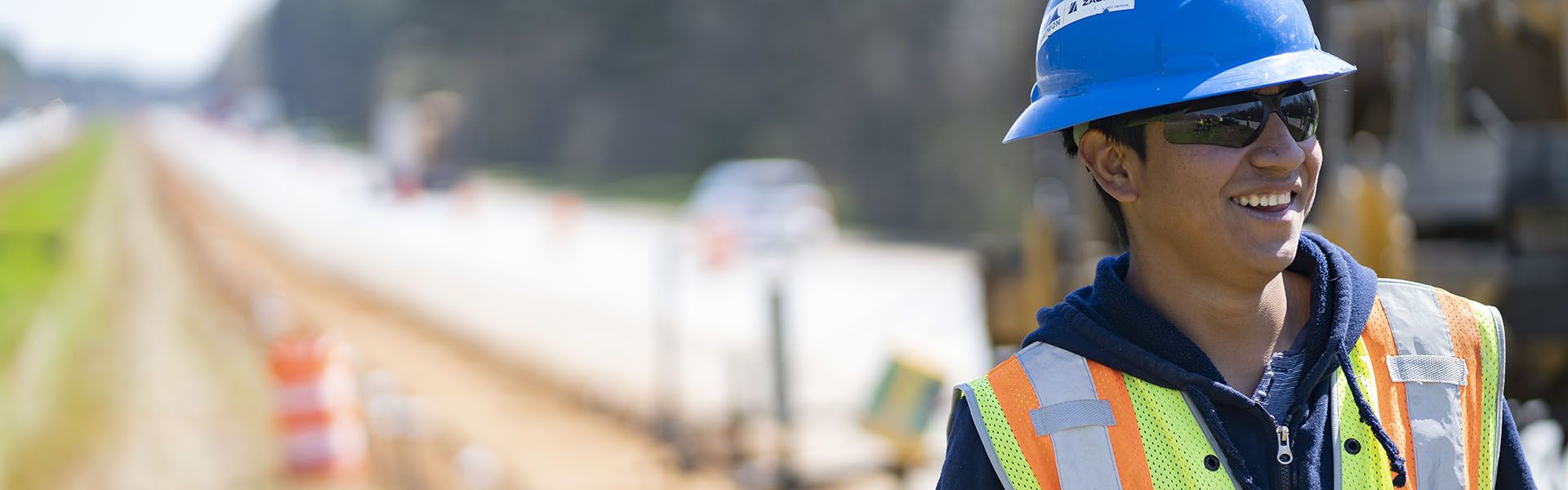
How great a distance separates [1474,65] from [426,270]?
19.6 meters

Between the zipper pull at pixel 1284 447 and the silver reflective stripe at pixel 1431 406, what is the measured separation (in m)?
0.17

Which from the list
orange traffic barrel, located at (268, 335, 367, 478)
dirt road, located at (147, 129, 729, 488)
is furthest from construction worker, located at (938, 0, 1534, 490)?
orange traffic barrel, located at (268, 335, 367, 478)

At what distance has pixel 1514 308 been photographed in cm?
532

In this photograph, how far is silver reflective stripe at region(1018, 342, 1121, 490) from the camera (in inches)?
62.2

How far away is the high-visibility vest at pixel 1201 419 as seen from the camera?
1582mm

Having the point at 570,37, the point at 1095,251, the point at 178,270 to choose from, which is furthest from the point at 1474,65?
the point at 570,37

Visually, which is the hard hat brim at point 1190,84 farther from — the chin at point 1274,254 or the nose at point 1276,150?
the chin at point 1274,254

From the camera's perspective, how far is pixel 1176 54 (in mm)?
1664

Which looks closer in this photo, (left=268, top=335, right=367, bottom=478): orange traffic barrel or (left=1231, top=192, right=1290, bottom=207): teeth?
(left=1231, top=192, right=1290, bottom=207): teeth

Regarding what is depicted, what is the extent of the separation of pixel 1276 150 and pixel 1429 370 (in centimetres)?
34

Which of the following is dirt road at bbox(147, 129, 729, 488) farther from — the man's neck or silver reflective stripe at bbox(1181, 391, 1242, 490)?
silver reflective stripe at bbox(1181, 391, 1242, 490)

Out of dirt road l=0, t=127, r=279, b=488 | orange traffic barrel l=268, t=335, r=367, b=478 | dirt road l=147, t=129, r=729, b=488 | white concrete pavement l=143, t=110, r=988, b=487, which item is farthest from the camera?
white concrete pavement l=143, t=110, r=988, b=487

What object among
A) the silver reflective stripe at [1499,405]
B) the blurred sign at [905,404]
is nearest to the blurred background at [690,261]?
the blurred sign at [905,404]

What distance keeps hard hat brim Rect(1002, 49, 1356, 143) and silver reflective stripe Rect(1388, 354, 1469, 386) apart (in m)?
0.38
